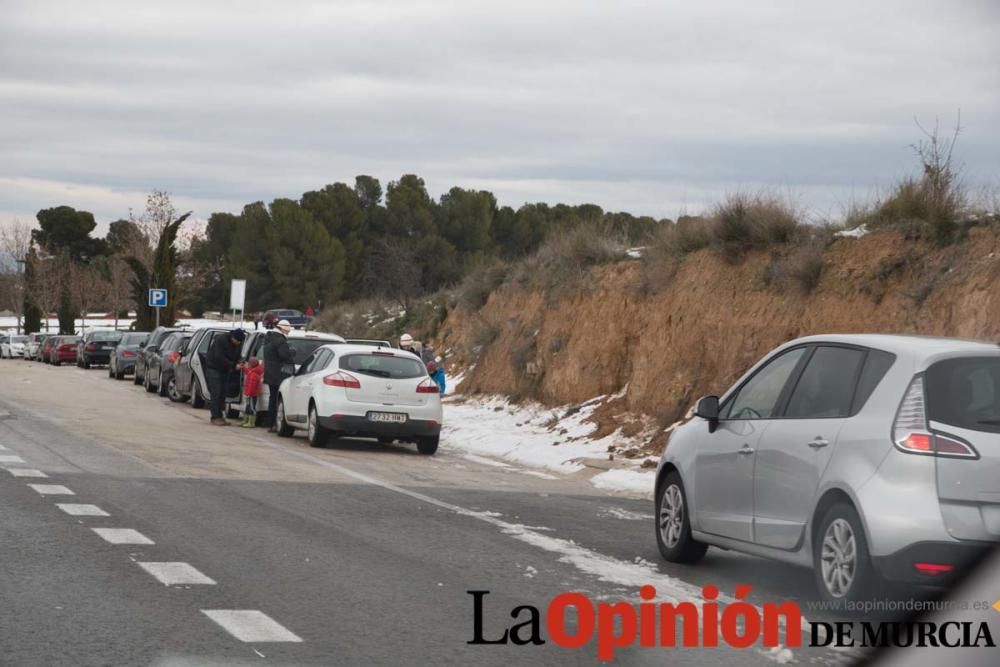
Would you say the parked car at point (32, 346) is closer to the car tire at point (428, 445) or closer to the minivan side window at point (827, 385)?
the car tire at point (428, 445)

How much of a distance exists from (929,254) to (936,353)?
40.9 feet

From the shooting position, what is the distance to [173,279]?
223ft

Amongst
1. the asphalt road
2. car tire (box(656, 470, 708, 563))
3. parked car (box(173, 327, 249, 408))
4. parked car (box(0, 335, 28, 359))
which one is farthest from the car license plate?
parked car (box(0, 335, 28, 359))

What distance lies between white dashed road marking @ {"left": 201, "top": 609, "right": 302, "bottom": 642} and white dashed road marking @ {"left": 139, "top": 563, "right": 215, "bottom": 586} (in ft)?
2.99

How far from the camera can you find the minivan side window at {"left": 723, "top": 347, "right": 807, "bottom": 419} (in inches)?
365

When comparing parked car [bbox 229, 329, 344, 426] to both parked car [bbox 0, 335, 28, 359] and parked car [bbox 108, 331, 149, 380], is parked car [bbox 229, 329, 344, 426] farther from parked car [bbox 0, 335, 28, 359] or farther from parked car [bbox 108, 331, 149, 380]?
parked car [bbox 0, 335, 28, 359]

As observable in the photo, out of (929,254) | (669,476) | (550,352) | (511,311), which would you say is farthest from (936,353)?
(511,311)

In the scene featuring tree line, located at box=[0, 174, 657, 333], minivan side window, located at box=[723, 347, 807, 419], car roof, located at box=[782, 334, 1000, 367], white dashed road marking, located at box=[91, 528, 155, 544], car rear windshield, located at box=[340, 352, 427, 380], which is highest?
tree line, located at box=[0, 174, 657, 333]

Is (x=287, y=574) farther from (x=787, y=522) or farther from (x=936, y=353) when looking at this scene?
(x=936, y=353)

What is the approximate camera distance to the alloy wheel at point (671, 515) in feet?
33.8

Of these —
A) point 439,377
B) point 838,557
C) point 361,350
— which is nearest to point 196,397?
point 439,377

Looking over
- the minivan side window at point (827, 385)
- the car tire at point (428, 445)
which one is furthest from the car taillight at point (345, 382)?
the minivan side window at point (827, 385)

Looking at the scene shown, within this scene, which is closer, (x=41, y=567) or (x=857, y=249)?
(x=41, y=567)

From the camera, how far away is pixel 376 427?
811 inches
